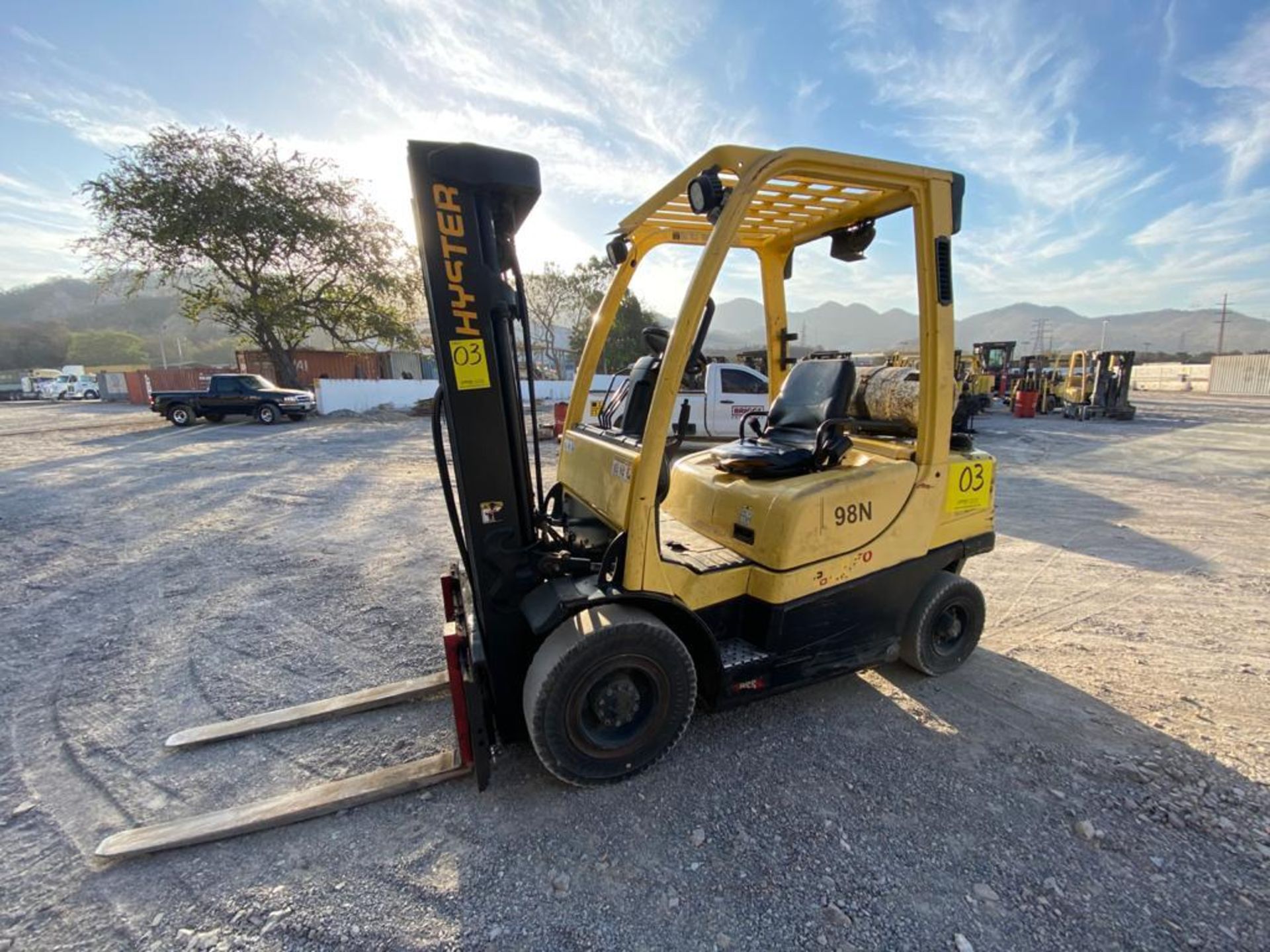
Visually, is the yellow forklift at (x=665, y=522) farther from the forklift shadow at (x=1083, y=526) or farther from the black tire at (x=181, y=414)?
the black tire at (x=181, y=414)

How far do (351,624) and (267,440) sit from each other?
534 inches

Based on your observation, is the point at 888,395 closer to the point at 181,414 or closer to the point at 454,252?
the point at 454,252

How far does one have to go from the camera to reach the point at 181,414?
755 inches

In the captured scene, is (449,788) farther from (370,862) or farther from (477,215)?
(477,215)

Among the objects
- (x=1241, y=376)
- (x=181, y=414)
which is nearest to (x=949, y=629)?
(x=181, y=414)

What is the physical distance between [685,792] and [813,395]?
8.12 ft

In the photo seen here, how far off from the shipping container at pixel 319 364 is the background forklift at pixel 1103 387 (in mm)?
32974

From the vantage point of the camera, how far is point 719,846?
234cm

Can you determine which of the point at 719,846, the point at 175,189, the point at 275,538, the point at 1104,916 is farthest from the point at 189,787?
the point at 175,189

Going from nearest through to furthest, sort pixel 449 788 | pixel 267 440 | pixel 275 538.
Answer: pixel 449 788 → pixel 275 538 → pixel 267 440

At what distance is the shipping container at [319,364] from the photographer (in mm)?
29609

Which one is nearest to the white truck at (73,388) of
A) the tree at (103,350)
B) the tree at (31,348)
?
the tree at (103,350)

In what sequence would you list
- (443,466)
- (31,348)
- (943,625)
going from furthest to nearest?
(31,348), (943,625), (443,466)

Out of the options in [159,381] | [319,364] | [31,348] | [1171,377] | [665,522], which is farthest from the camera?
[31,348]
